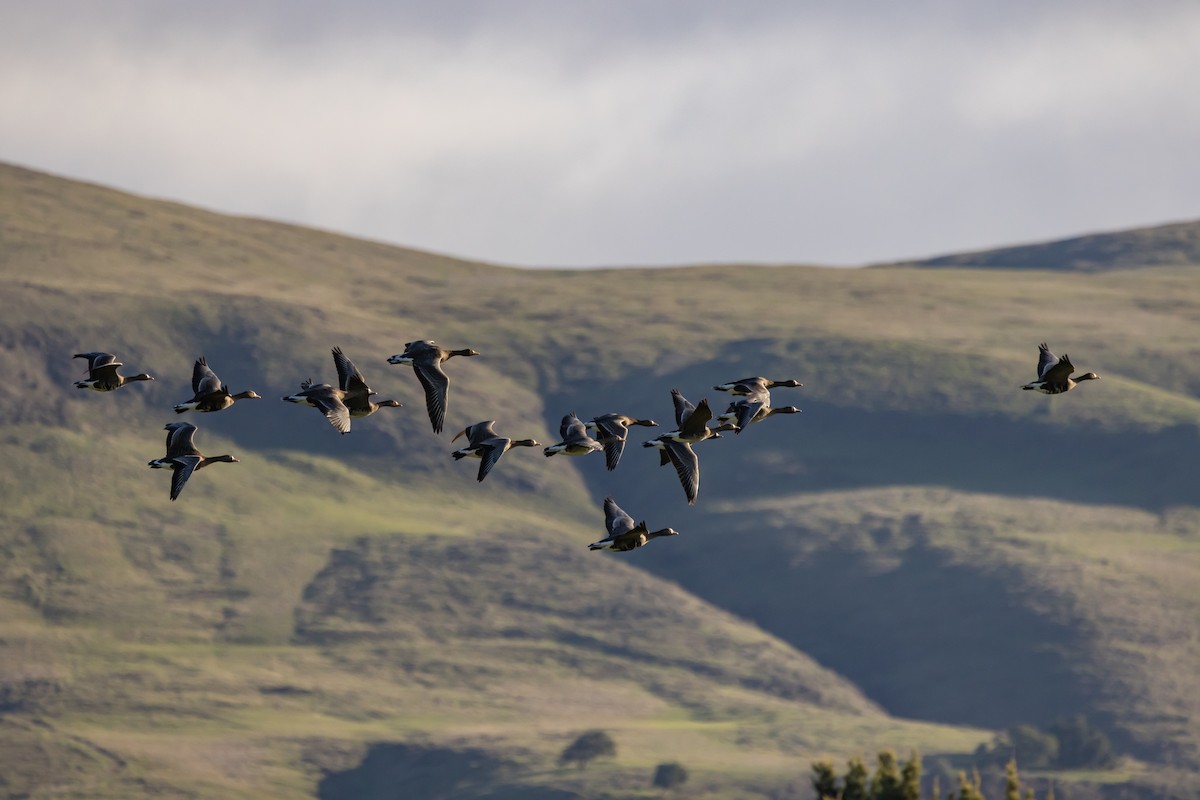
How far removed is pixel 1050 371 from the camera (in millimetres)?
61969

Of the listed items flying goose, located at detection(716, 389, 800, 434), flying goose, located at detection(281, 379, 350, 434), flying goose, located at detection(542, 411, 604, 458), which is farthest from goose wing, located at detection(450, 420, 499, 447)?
flying goose, located at detection(716, 389, 800, 434)

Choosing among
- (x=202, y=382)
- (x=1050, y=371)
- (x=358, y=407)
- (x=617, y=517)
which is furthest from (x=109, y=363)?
(x=1050, y=371)

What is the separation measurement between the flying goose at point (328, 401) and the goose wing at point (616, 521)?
24.9 feet

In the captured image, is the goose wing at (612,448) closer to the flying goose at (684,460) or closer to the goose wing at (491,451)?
the flying goose at (684,460)

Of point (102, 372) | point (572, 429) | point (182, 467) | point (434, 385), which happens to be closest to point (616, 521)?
point (572, 429)

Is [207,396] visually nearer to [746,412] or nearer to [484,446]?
[484,446]

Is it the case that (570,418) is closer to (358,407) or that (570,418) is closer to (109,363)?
(358,407)

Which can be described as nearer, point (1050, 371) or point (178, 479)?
point (178, 479)

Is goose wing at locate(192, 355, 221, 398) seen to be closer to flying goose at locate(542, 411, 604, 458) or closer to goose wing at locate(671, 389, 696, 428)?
flying goose at locate(542, 411, 604, 458)

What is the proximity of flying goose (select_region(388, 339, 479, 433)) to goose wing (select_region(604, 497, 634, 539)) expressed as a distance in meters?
5.27

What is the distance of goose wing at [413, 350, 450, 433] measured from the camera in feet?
188

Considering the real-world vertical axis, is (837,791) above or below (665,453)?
below

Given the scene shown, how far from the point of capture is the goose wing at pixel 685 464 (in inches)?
2221

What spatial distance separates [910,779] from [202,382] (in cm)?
2718
